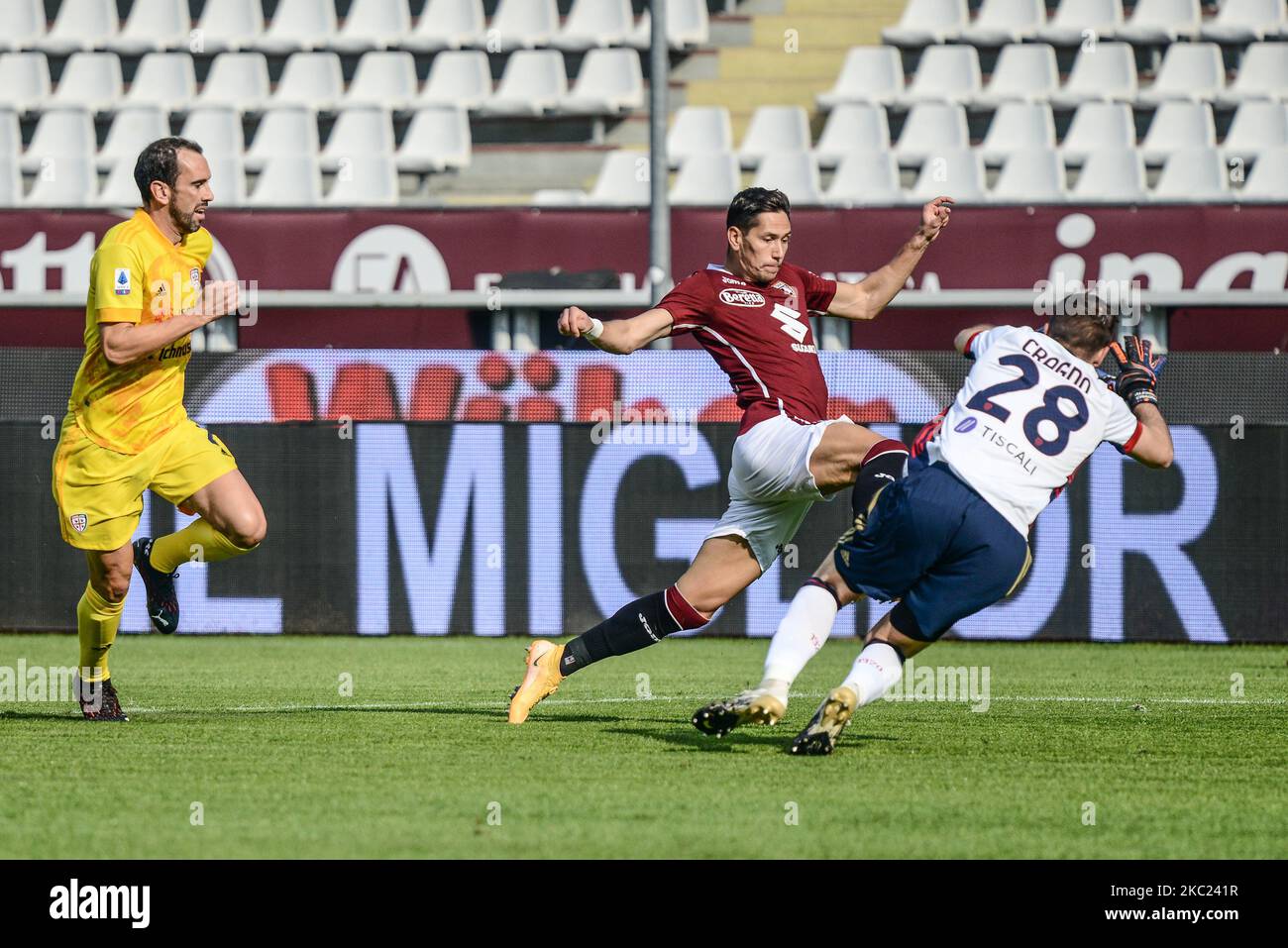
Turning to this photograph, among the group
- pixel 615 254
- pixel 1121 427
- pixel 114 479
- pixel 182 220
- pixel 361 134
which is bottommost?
pixel 114 479

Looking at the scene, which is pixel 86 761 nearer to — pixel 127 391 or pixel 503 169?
pixel 127 391

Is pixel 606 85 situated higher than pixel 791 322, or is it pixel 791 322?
pixel 606 85

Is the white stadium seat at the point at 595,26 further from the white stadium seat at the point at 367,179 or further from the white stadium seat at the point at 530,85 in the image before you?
the white stadium seat at the point at 367,179

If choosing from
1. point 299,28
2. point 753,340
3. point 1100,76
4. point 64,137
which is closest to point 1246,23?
point 1100,76

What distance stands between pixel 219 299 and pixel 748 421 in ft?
6.52

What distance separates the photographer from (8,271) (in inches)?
588

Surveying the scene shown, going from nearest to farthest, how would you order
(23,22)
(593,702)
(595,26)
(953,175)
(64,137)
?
(593,702)
(953,175)
(64,137)
(595,26)
(23,22)

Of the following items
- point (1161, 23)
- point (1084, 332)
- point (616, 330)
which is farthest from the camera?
point (1161, 23)

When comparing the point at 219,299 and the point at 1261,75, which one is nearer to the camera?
the point at 219,299

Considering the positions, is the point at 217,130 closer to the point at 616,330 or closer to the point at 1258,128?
the point at 1258,128

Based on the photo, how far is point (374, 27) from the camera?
18.7 metres

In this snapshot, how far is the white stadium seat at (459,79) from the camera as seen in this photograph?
18.0 meters
